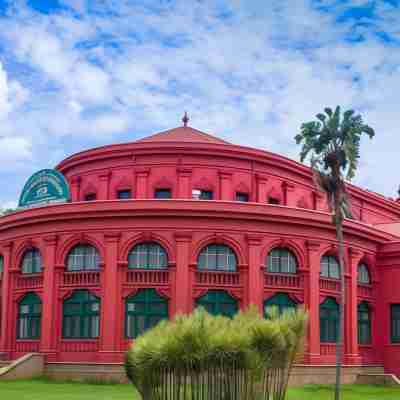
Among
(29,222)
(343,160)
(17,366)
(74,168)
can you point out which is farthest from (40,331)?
(343,160)

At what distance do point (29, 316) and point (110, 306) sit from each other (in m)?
5.70

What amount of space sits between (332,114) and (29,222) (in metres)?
17.8

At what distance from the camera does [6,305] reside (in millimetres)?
42781

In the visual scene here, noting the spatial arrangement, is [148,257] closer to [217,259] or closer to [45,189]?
[217,259]

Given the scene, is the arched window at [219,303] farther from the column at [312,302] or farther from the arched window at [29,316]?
the arched window at [29,316]

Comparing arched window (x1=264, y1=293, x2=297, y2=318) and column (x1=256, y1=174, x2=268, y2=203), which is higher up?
column (x1=256, y1=174, x2=268, y2=203)

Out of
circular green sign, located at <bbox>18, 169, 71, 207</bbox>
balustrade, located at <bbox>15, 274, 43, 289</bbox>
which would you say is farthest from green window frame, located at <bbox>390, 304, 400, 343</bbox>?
balustrade, located at <bbox>15, 274, 43, 289</bbox>

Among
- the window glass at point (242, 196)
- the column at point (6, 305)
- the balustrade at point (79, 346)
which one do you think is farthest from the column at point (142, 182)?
the balustrade at point (79, 346)

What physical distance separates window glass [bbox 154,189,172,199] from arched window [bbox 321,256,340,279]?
34.8ft

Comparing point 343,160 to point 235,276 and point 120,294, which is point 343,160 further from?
point 120,294

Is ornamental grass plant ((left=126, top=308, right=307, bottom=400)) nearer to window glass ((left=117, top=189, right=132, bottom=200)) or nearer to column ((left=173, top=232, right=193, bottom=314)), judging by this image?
column ((left=173, top=232, right=193, bottom=314))

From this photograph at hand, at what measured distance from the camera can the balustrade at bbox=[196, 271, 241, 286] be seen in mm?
39844

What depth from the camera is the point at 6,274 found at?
43219 millimetres

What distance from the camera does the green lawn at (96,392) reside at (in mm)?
30844
